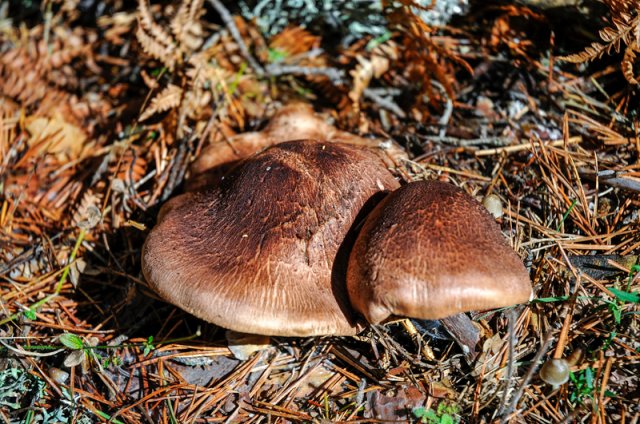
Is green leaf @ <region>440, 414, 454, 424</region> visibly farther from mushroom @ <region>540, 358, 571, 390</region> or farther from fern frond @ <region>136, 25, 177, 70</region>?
fern frond @ <region>136, 25, 177, 70</region>

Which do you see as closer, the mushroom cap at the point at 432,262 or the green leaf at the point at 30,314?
the mushroom cap at the point at 432,262

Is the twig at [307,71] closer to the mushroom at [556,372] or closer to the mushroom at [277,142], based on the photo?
the mushroom at [277,142]

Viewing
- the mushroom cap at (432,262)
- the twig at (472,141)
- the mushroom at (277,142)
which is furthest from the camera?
the twig at (472,141)

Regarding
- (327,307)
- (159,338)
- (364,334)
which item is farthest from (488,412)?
(159,338)

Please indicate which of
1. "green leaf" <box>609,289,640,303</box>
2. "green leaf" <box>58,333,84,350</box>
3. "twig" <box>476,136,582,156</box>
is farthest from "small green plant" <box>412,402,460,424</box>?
"green leaf" <box>58,333,84,350</box>

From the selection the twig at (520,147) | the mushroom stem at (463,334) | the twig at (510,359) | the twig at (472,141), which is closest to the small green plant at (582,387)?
the twig at (510,359)

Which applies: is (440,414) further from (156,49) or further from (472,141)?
(156,49)

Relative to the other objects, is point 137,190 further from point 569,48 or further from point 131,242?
point 569,48
